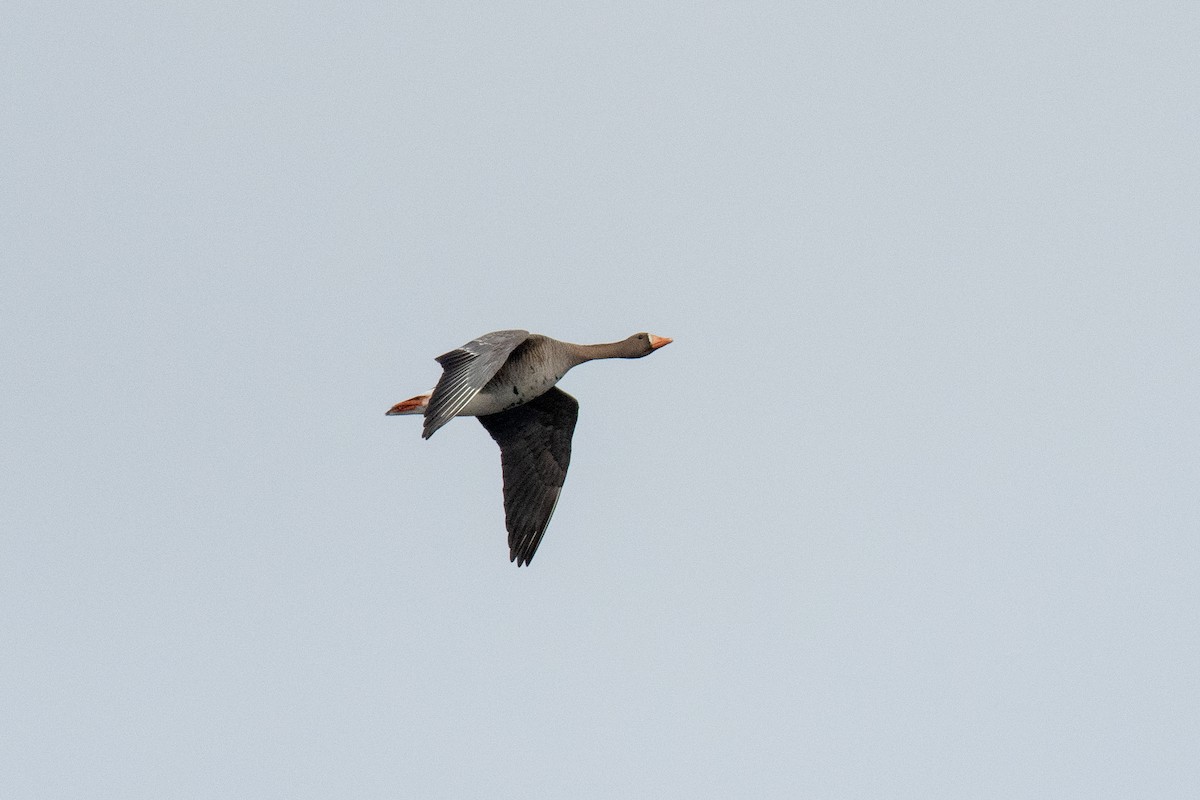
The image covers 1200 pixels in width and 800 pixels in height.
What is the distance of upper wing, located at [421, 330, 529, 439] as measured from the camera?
18.8 meters

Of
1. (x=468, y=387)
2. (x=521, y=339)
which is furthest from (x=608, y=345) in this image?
(x=468, y=387)

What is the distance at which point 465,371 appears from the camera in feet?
64.0

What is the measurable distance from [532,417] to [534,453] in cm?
50

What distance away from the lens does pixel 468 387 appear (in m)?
19.1

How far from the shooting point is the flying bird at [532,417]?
21.0 m

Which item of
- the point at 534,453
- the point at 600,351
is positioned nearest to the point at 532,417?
the point at 534,453

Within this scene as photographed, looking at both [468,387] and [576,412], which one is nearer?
[468,387]

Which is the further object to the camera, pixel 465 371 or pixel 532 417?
pixel 532 417

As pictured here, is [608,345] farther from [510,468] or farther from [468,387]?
[468,387]

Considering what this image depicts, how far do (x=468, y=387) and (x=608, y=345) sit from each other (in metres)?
4.05

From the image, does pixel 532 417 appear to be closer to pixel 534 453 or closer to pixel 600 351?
pixel 534 453

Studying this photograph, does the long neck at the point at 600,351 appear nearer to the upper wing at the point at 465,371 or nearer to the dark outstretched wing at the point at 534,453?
the dark outstretched wing at the point at 534,453

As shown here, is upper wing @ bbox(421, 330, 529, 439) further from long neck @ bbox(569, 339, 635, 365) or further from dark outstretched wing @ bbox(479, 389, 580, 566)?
dark outstretched wing @ bbox(479, 389, 580, 566)

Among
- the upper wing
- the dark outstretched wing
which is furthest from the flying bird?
the upper wing
